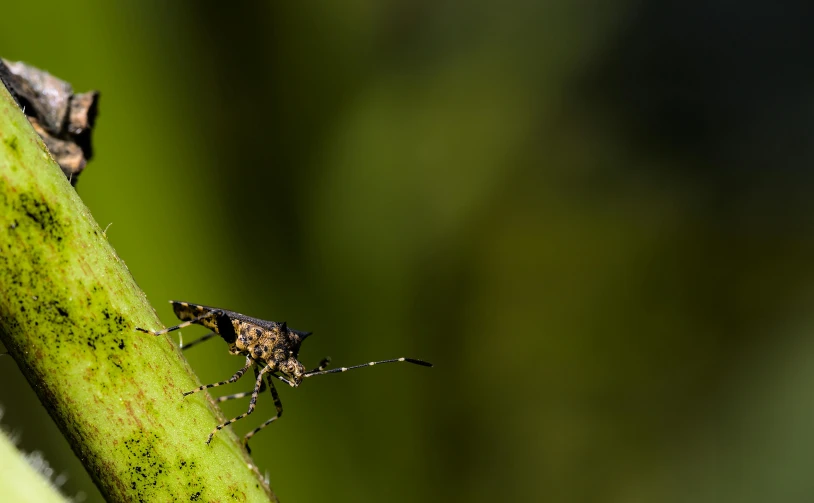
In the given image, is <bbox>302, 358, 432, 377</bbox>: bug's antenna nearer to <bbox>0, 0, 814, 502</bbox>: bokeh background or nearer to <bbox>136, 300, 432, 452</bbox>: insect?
<bbox>136, 300, 432, 452</bbox>: insect

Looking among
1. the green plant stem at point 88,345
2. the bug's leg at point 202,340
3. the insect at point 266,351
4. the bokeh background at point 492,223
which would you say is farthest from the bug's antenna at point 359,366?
the green plant stem at point 88,345

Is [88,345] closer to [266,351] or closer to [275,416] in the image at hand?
[266,351]

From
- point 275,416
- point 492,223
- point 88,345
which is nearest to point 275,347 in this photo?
point 275,416

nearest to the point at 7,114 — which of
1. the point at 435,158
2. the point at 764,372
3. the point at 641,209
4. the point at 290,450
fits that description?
the point at 290,450

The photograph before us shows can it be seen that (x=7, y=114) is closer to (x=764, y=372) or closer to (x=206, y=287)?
(x=206, y=287)

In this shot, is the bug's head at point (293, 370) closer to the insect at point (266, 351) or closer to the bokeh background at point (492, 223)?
the insect at point (266, 351)

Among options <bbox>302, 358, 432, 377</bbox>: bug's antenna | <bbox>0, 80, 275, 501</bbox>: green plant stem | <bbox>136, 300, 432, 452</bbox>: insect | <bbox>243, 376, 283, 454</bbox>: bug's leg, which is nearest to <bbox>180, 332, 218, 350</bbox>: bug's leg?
<bbox>136, 300, 432, 452</bbox>: insect
